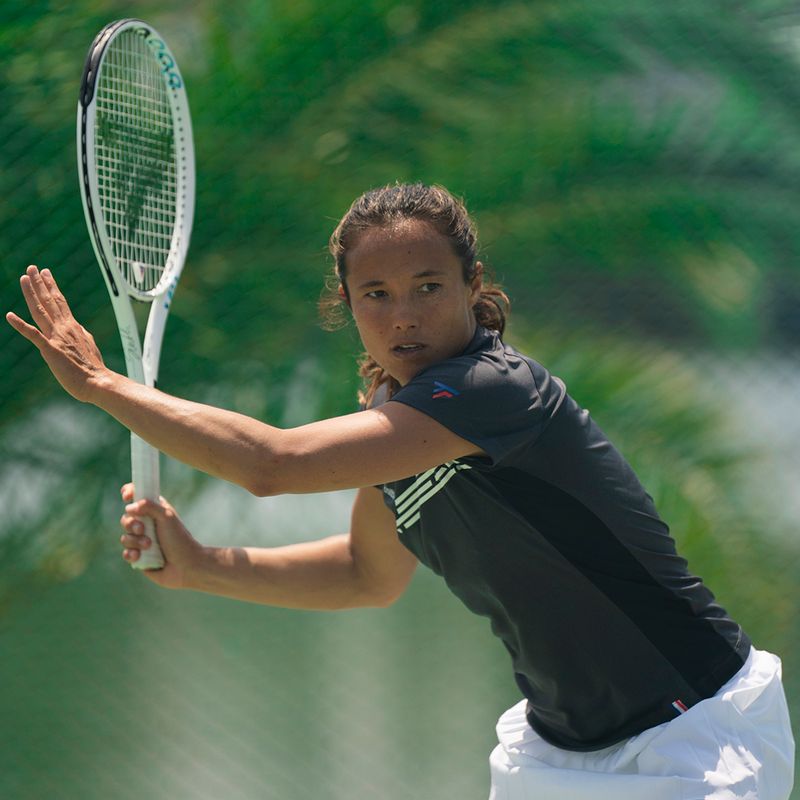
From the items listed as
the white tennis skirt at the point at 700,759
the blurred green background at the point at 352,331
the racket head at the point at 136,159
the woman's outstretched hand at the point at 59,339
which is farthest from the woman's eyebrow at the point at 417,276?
the blurred green background at the point at 352,331

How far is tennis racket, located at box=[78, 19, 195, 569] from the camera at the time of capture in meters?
2.59

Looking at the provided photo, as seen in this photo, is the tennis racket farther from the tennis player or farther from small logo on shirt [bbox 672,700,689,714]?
small logo on shirt [bbox 672,700,689,714]

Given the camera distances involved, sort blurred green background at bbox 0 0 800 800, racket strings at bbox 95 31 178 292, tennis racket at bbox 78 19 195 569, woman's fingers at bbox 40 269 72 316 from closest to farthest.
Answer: woman's fingers at bbox 40 269 72 316 → tennis racket at bbox 78 19 195 569 → racket strings at bbox 95 31 178 292 → blurred green background at bbox 0 0 800 800

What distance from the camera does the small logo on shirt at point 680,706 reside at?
2.07 m

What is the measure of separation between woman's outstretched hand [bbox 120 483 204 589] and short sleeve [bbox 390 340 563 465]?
2.20 feet

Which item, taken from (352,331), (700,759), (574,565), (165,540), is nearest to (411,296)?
(574,565)

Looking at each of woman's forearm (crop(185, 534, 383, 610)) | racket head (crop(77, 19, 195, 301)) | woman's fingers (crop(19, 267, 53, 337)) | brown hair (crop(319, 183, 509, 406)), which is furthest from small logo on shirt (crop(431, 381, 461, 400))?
racket head (crop(77, 19, 195, 301))

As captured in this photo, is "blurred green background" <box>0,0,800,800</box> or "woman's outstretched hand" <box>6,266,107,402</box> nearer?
"woman's outstretched hand" <box>6,266,107,402</box>

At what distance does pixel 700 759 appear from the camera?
79.2 inches

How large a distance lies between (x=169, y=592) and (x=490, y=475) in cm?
179

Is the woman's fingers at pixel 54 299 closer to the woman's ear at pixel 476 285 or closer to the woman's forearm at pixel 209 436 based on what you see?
the woman's forearm at pixel 209 436

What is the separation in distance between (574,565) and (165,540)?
804 millimetres

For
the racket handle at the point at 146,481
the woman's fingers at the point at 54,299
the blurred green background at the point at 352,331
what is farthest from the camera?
the blurred green background at the point at 352,331

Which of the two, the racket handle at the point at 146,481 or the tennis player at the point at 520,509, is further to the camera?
the racket handle at the point at 146,481
